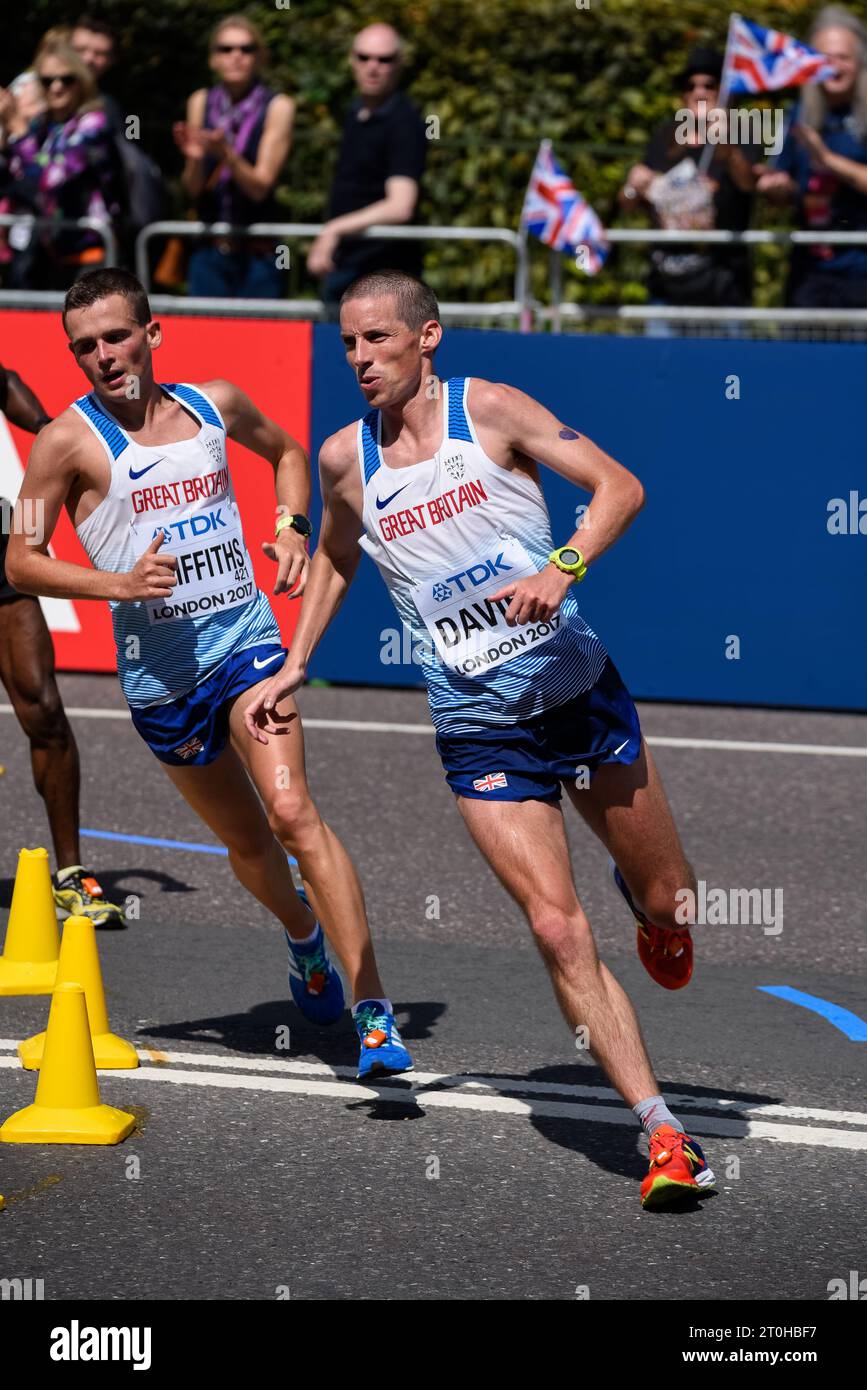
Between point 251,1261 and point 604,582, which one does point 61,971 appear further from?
point 604,582

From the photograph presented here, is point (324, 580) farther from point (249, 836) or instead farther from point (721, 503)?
point (721, 503)

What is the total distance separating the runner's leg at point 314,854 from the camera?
20.7ft

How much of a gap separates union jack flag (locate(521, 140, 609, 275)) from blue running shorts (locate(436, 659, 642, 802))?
7.38 m

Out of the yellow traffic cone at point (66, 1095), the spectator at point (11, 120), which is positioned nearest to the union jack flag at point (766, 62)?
the spectator at point (11, 120)

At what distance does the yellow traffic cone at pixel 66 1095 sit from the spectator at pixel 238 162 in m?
7.81

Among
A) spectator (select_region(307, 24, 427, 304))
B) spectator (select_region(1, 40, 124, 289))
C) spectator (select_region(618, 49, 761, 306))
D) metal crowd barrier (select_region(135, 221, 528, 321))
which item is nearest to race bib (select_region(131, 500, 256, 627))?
metal crowd barrier (select_region(135, 221, 528, 321))

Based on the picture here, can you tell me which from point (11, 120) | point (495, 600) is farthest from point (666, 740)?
point (11, 120)

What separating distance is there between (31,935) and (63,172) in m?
7.08

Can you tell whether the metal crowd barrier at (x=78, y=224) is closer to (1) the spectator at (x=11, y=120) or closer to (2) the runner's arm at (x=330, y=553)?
(1) the spectator at (x=11, y=120)

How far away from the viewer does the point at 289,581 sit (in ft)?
20.8

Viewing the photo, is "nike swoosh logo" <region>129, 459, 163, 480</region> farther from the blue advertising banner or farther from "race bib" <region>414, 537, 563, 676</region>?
the blue advertising banner
